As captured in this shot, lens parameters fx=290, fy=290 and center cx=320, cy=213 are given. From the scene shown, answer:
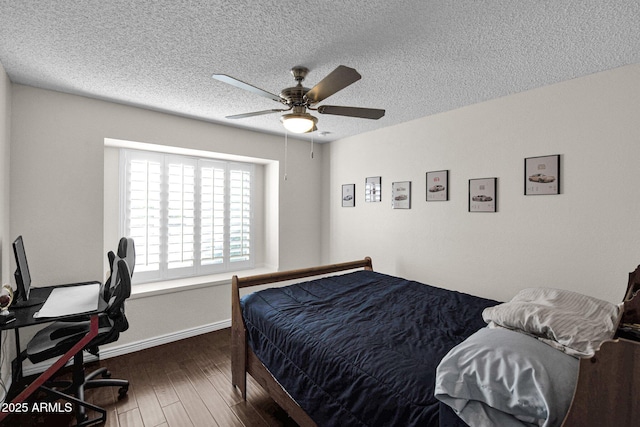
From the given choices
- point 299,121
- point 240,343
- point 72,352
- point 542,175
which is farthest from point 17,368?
point 542,175

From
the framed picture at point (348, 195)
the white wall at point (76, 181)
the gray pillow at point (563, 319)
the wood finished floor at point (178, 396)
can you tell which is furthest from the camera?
the framed picture at point (348, 195)

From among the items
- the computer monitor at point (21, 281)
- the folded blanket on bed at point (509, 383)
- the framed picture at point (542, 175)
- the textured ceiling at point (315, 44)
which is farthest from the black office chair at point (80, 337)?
the framed picture at point (542, 175)

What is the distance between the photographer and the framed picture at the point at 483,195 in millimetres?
2615

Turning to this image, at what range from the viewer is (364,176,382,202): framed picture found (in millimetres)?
3619

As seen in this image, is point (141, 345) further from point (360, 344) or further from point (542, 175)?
point (542, 175)

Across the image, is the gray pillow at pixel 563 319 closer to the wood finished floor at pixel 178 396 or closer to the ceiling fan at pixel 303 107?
the ceiling fan at pixel 303 107

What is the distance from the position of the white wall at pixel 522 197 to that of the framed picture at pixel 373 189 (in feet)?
0.23

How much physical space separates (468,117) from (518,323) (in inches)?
82.7

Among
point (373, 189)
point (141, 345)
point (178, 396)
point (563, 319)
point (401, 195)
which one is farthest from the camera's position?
point (373, 189)

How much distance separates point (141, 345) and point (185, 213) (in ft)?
4.81

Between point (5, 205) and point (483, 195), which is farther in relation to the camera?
point (483, 195)

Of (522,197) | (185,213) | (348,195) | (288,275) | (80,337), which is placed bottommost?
(80,337)

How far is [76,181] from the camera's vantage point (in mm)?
2596

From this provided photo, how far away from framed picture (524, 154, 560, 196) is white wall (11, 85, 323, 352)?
3.15m
